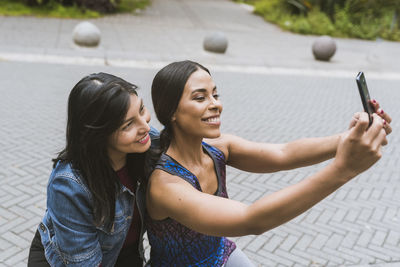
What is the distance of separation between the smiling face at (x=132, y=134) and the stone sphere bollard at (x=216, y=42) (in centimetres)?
1124

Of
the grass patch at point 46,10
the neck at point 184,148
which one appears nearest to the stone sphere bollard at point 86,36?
the grass patch at point 46,10

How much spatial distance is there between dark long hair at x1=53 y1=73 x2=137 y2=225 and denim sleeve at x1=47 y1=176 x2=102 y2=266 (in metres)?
0.05

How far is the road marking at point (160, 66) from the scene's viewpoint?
35.4ft

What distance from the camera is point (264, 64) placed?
12523 mm

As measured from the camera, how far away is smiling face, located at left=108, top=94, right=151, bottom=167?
198 centimetres

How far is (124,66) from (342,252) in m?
7.96

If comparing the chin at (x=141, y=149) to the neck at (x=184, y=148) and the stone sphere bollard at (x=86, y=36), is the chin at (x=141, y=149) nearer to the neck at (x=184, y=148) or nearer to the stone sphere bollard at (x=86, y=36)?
Result: the neck at (x=184, y=148)

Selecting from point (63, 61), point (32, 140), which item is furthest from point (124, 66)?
point (32, 140)

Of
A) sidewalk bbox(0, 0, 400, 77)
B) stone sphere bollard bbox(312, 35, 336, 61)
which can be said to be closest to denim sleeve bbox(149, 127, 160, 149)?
sidewalk bbox(0, 0, 400, 77)

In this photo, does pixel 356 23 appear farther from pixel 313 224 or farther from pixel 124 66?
pixel 313 224

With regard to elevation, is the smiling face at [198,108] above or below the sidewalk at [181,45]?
above

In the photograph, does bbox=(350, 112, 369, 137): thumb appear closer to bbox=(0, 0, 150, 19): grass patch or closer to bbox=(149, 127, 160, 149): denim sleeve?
bbox=(149, 127, 160, 149): denim sleeve

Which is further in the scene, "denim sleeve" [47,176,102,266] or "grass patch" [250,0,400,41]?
"grass patch" [250,0,400,41]

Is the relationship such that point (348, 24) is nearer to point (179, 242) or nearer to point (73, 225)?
point (179, 242)
